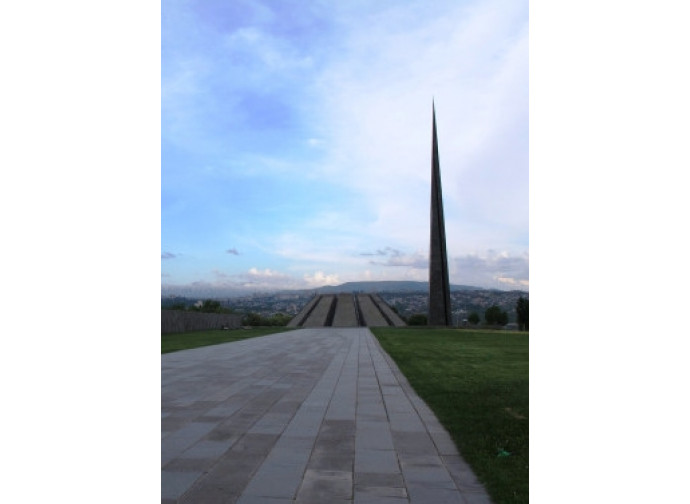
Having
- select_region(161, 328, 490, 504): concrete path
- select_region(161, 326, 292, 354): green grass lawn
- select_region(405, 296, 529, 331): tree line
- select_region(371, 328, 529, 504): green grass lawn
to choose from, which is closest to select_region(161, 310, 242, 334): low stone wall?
select_region(161, 326, 292, 354): green grass lawn

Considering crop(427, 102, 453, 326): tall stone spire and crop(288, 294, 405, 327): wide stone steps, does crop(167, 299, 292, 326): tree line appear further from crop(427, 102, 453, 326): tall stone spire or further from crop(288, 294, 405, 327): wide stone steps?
crop(427, 102, 453, 326): tall stone spire

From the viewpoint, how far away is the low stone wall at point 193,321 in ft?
91.7

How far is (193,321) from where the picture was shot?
105 feet

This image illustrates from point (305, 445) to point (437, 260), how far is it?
34667 mm

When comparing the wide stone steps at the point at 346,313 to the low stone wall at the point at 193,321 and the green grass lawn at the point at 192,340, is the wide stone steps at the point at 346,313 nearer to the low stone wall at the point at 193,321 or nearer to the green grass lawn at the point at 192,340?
the low stone wall at the point at 193,321

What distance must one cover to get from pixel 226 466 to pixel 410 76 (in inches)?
143

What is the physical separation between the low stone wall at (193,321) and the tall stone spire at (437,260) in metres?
16.0

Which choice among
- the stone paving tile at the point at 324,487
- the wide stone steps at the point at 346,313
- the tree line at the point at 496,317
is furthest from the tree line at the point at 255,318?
the stone paving tile at the point at 324,487

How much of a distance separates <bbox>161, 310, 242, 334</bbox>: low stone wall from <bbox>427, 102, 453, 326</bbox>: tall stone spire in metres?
16.0

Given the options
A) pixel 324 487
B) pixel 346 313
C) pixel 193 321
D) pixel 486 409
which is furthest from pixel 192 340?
pixel 346 313

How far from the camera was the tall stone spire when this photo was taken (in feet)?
126

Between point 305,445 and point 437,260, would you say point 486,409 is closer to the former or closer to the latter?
point 305,445
